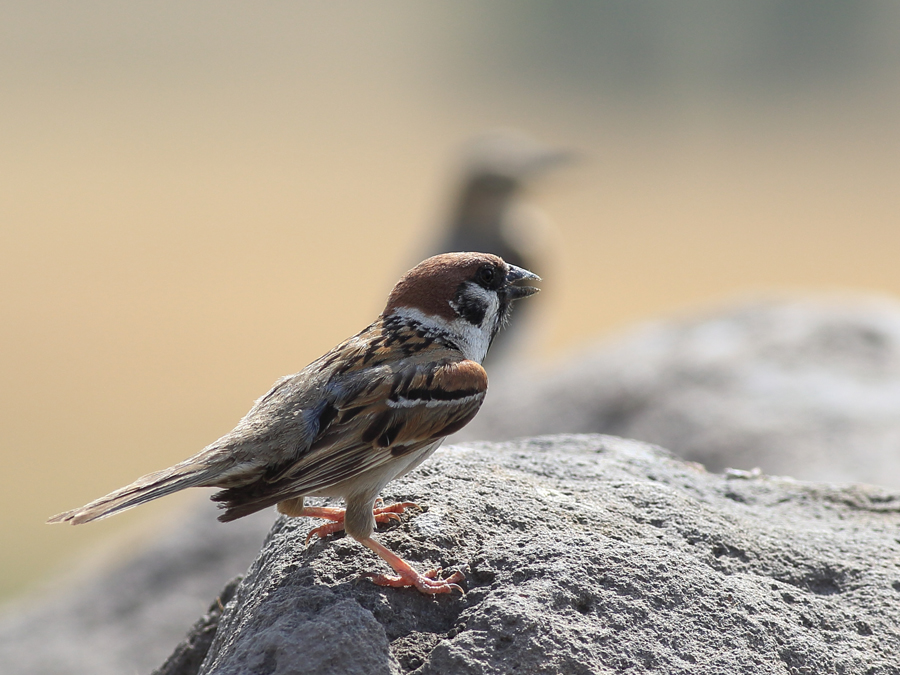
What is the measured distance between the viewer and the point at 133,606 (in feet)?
25.2

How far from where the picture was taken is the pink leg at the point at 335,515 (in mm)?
3990

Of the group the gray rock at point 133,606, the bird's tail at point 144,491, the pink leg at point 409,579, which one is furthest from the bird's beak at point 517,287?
the gray rock at point 133,606

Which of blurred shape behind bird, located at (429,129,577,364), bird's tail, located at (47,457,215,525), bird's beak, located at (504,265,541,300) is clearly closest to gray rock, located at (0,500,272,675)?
bird's beak, located at (504,265,541,300)

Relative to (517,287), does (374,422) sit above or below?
below

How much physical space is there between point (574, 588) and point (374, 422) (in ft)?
3.15

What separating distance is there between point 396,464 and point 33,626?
5.12m

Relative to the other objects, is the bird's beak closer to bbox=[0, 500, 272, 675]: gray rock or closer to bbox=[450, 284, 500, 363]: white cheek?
bbox=[450, 284, 500, 363]: white cheek

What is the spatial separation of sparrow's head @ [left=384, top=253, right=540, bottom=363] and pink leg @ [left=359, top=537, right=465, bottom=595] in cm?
112

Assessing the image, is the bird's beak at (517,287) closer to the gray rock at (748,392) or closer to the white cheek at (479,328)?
the white cheek at (479,328)

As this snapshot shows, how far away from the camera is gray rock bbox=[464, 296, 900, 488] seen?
773cm

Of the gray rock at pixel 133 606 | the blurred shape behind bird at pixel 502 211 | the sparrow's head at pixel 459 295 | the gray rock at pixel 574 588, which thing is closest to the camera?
the gray rock at pixel 574 588

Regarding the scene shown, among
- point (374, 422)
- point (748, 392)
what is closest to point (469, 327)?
point (374, 422)

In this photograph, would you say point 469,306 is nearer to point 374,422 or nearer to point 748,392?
point 374,422

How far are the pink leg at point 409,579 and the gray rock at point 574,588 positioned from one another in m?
0.04
